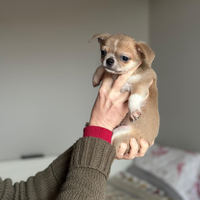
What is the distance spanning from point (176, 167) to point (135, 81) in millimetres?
2014

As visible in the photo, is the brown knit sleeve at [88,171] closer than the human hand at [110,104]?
Yes

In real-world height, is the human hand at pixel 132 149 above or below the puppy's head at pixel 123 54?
below

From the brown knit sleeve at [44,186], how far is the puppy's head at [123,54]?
632 millimetres

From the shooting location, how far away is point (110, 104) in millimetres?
1604

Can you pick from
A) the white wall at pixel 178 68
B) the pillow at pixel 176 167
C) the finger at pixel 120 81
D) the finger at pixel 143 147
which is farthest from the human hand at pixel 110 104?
the white wall at pixel 178 68

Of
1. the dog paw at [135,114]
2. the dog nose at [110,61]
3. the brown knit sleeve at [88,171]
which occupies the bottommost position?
the brown knit sleeve at [88,171]

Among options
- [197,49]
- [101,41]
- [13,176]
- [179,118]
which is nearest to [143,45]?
[101,41]

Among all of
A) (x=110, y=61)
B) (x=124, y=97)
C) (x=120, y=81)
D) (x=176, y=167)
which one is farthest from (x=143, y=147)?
(x=176, y=167)

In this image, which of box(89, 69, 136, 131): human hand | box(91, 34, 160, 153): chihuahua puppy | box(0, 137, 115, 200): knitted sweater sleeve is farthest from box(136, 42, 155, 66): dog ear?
box(0, 137, 115, 200): knitted sweater sleeve

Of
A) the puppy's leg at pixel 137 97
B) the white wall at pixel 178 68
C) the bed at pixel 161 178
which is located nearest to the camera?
the puppy's leg at pixel 137 97

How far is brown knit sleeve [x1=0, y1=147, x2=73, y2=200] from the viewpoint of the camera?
1518 millimetres

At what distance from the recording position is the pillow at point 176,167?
3193 mm

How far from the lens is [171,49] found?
397 cm

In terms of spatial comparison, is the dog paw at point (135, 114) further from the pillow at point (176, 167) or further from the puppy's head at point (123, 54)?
the pillow at point (176, 167)
